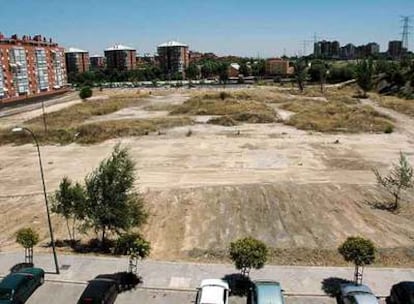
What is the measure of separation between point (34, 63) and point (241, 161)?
283 feet

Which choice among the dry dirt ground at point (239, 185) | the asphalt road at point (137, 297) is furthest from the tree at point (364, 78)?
the asphalt road at point (137, 297)

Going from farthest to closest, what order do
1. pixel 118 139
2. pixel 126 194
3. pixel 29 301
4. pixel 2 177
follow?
pixel 118 139, pixel 2 177, pixel 126 194, pixel 29 301

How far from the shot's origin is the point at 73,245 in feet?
81.9

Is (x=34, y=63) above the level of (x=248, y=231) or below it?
above

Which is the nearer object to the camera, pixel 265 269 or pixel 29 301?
pixel 29 301

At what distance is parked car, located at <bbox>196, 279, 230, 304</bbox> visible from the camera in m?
15.9

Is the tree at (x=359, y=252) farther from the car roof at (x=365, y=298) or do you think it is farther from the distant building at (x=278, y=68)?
the distant building at (x=278, y=68)

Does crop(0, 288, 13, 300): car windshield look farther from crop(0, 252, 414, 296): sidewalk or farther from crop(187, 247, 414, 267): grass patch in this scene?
crop(187, 247, 414, 267): grass patch

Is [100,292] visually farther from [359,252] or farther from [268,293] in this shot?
[359,252]

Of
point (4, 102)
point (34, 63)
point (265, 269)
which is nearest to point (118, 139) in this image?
point (265, 269)

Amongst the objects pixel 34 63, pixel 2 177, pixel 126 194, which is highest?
pixel 34 63

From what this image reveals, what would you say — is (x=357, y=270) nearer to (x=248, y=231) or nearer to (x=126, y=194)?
(x=248, y=231)

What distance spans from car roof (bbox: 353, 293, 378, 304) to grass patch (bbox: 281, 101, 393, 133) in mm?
46187

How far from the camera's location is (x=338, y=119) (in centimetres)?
6631
